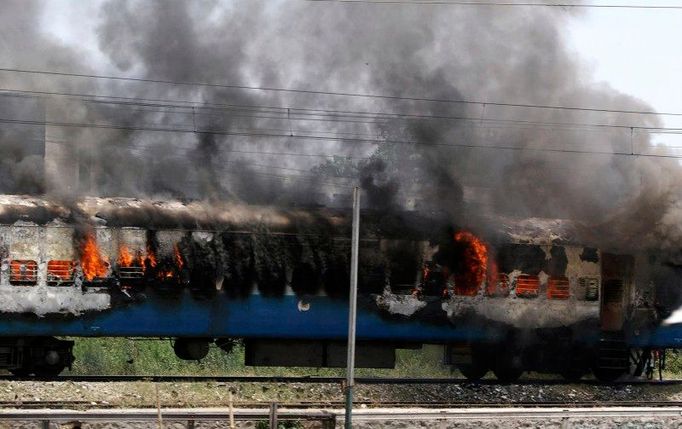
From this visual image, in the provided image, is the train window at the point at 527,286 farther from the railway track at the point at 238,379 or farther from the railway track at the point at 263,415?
the railway track at the point at 263,415

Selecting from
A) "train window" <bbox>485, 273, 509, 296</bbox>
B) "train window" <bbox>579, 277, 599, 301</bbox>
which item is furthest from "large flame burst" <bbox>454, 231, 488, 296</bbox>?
"train window" <bbox>579, 277, 599, 301</bbox>

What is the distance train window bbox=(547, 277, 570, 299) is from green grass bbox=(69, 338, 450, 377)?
15.2 feet

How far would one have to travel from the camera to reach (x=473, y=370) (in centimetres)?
2078

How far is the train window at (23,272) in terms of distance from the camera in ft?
58.6

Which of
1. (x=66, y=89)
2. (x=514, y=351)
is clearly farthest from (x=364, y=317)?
(x=66, y=89)

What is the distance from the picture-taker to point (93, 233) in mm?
18234

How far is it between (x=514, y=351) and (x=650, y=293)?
316 centimetres

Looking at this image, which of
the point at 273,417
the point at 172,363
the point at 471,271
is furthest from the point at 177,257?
the point at 172,363

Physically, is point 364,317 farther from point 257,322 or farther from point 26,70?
point 26,70

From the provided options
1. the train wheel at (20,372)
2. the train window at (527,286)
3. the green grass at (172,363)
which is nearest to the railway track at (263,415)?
the train window at (527,286)

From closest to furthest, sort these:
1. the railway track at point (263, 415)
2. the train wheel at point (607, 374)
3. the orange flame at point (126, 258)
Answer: the railway track at point (263, 415), the orange flame at point (126, 258), the train wheel at point (607, 374)

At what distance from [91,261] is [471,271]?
727 centimetres

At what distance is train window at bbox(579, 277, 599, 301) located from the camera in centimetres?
2017

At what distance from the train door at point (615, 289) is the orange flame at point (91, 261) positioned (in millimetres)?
10026
